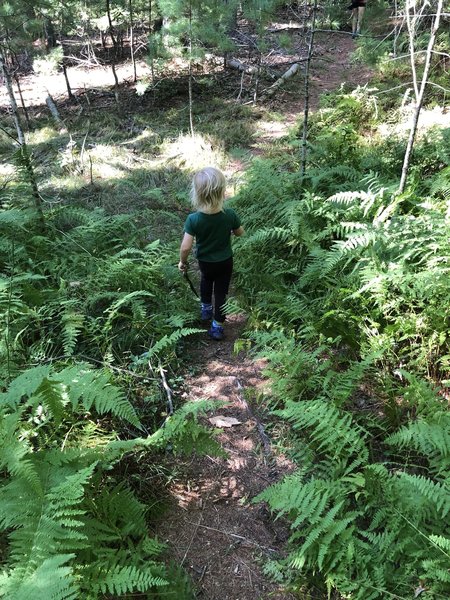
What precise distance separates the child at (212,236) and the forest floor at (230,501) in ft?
2.54

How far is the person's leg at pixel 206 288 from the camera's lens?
4.64 meters

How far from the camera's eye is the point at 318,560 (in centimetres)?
Result: 227

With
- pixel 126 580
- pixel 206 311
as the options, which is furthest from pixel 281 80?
pixel 126 580

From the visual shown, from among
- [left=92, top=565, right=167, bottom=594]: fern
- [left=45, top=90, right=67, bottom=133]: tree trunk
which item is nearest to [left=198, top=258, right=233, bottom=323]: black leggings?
[left=92, top=565, right=167, bottom=594]: fern

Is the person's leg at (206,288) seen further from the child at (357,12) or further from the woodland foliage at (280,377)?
the child at (357,12)

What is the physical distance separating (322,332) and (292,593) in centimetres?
227

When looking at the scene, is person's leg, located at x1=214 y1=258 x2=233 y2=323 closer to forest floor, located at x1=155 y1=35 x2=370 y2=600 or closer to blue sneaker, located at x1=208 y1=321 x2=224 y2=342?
blue sneaker, located at x1=208 y1=321 x2=224 y2=342

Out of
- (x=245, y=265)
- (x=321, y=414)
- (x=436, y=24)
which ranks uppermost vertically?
(x=436, y=24)

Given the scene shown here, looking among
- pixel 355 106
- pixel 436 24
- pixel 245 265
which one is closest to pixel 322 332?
pixel 245 265

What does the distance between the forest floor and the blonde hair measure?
1567 millimetres

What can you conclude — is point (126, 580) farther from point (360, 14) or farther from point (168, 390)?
point (360, 14)

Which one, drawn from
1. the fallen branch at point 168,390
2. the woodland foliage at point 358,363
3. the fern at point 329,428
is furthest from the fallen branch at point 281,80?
the fern at point 329,428

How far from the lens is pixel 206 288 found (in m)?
4.82

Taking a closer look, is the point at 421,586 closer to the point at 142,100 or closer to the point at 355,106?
the point at 355,106
